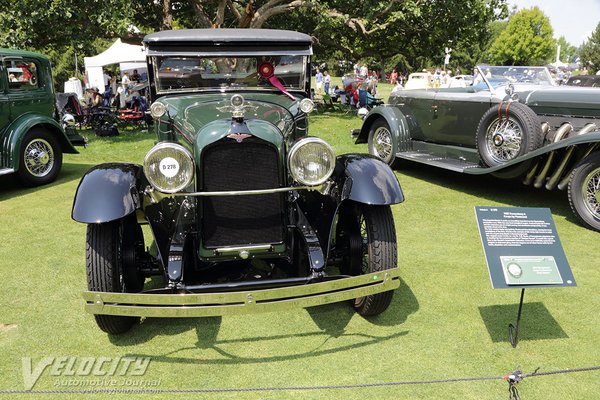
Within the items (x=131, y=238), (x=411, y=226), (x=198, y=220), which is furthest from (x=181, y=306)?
(x=411, y=226)

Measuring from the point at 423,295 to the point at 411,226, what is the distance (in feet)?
5.42

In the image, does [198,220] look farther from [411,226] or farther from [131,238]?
[411,226]

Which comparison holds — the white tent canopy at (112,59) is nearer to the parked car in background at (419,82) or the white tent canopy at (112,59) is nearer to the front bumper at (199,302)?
the parked car in background at (419,82)

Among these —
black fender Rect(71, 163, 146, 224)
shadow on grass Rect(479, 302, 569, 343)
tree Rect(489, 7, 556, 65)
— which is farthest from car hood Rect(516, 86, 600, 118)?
tree Rect(489, 7, 556, 65)

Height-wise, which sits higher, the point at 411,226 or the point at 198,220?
the point at 198,220

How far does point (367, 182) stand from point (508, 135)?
3291 mm

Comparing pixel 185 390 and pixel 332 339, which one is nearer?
pixel 185 390

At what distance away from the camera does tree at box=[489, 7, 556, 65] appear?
189 feet

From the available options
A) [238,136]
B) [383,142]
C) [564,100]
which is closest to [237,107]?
[238,136]

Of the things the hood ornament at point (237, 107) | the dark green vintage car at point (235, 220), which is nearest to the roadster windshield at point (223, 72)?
the dark green vintage car at point (235, 220)

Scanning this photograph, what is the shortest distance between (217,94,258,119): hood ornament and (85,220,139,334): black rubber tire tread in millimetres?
969

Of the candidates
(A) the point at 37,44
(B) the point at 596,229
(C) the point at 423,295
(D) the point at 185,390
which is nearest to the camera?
(D) the point at 185,390

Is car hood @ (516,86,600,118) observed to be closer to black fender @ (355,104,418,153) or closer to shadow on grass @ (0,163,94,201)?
black fender @ (355,104,418,153)

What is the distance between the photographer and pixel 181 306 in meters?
2.52
